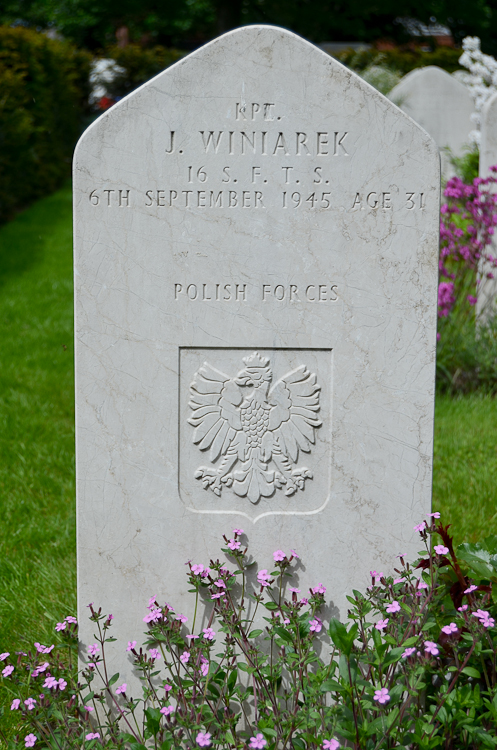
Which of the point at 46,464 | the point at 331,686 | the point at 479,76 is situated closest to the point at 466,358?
the point at 46,464

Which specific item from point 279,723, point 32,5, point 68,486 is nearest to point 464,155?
point 68,486

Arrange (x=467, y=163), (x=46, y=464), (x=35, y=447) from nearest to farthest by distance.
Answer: (x=46, y=464) → (x=35, y=447) → (x=467, y=163)

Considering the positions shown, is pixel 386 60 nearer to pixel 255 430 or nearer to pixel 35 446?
pixel 35 446

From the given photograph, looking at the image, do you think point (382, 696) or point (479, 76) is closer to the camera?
point (382, 696)

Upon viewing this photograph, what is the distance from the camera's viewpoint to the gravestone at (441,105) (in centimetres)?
765

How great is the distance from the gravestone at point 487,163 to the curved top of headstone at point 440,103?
107 inches

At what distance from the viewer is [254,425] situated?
2146 mm

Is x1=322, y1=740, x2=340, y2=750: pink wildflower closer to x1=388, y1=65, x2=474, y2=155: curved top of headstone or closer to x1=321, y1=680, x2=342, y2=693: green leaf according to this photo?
x1=321, y1=680, x2=342, y2=693: green leaf

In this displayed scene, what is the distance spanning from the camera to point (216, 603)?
2.04 m

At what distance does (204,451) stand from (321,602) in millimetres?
541

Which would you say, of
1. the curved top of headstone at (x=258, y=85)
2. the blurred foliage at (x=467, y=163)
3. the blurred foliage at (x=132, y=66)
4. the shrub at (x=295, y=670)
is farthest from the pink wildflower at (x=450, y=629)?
the blurred foliage at (x=132, y=66)

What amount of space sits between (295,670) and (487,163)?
169 inches

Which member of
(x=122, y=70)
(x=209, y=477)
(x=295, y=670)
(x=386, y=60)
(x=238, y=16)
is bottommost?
(x=295, y=670)

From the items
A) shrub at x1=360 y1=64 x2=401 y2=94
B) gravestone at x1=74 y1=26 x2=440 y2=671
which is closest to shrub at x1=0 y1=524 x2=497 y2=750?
gravestone at x1=74 y1=26 x2=440 y2=671
